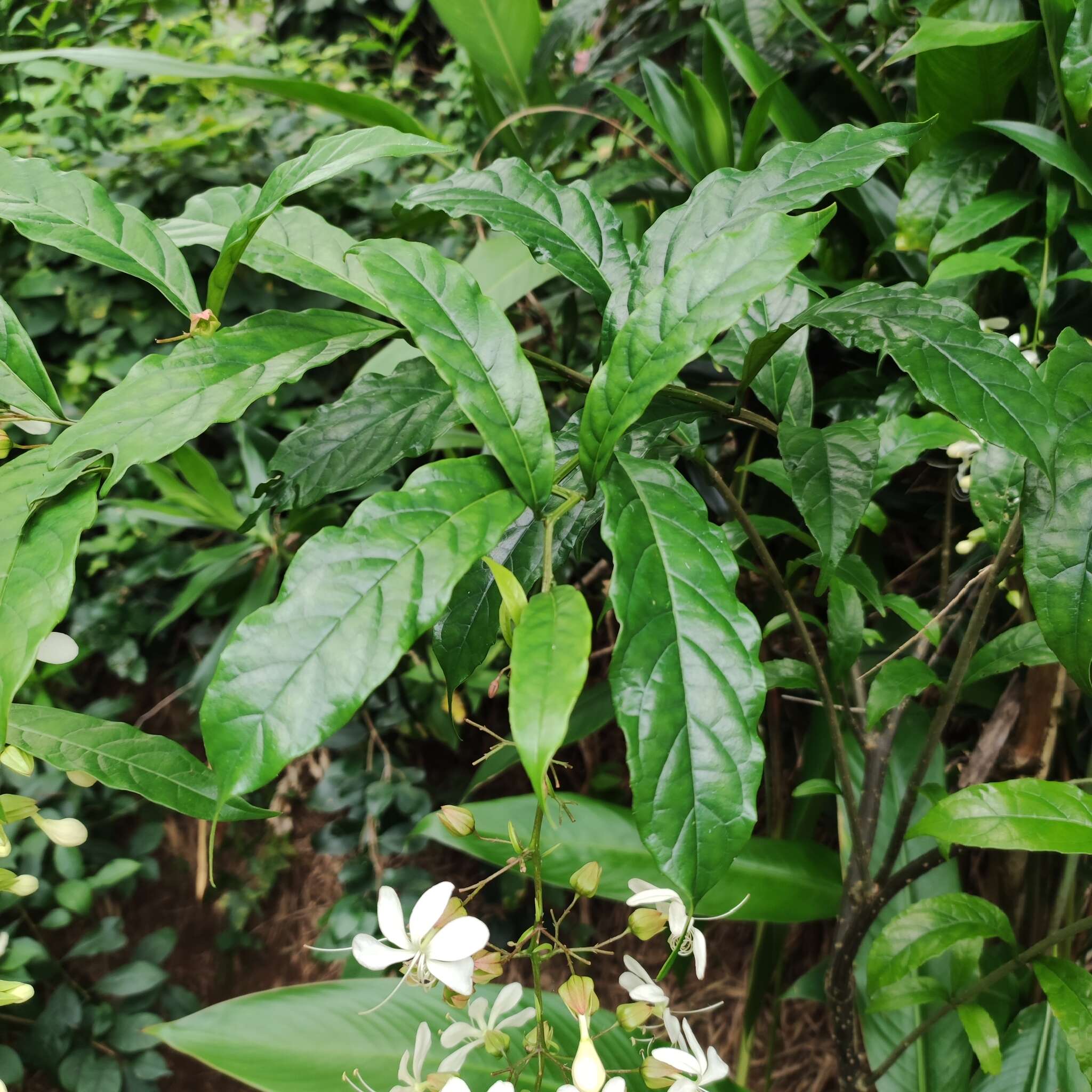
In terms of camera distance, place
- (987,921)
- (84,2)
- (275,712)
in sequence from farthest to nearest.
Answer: (84,2), (987,921), (275,712)

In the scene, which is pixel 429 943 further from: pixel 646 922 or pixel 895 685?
pixel 895 685

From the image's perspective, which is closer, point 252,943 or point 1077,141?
point 1077,141

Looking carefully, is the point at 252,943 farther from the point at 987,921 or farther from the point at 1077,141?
the point at 1077,141

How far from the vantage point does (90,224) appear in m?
0.43

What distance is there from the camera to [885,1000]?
684 millimetres

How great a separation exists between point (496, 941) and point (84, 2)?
2067mm

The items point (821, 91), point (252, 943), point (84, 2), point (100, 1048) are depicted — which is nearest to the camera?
point (821, 91)

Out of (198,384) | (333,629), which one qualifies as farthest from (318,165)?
(333,629)

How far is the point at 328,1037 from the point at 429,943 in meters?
0.48

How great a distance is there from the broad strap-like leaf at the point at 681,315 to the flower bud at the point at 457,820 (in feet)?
0.77

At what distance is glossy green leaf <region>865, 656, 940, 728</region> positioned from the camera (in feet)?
2.03

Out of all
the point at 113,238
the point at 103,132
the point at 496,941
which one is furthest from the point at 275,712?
the point at 103,132

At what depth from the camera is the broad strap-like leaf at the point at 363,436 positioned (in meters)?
0.46

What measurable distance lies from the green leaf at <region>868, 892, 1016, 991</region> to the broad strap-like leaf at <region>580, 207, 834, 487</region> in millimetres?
503
